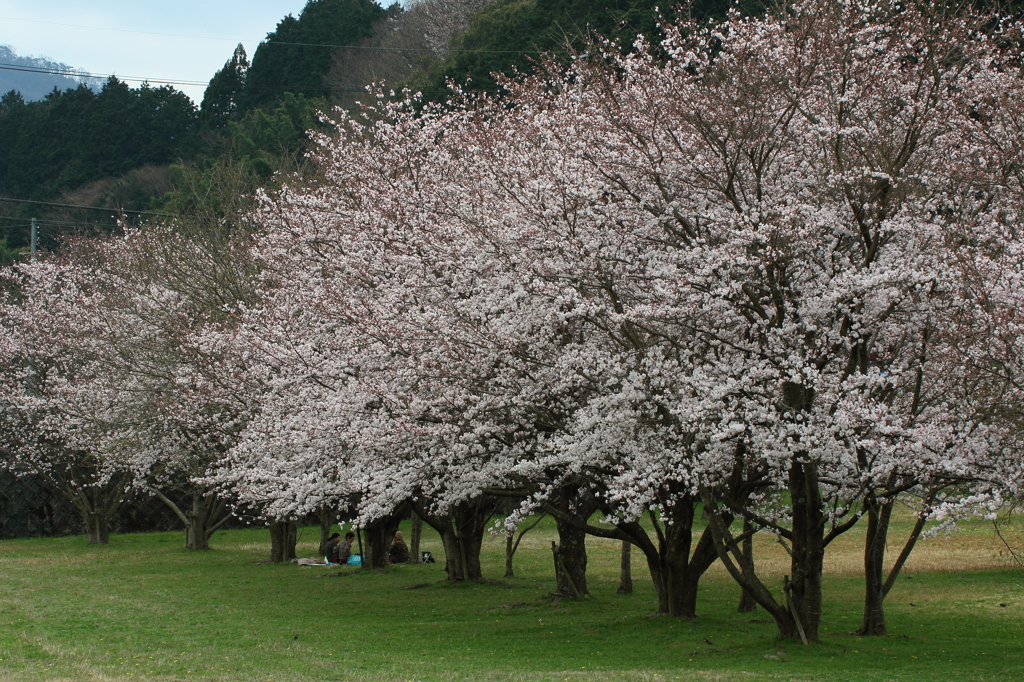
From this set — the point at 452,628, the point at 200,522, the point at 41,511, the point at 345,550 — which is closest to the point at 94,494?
the point at 200,522

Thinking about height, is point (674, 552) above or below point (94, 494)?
below

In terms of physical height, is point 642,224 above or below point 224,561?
above

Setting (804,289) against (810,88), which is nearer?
(804,289)

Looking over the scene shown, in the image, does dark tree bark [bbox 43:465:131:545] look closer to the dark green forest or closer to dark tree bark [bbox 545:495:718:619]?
the dark green forest

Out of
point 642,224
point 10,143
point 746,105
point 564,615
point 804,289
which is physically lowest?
point 564,615

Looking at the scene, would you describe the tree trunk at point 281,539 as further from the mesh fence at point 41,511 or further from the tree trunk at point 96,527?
the tree trunk at point 96,527

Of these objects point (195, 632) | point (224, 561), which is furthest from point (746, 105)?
point (224, 561)

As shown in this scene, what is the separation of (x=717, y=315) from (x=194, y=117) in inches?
2154

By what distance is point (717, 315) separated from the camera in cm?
1166

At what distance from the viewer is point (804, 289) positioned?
11.5m

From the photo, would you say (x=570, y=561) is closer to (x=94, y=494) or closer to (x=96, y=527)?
(x=94, y=494)

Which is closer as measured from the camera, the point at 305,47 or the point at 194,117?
the point at 305,47

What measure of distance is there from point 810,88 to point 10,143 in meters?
59.2

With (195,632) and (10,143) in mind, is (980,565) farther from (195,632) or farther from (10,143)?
(10,143)
